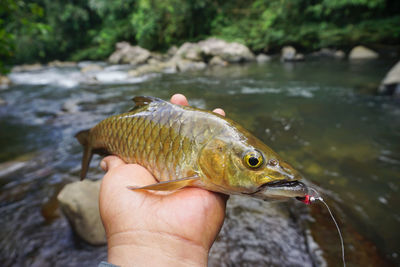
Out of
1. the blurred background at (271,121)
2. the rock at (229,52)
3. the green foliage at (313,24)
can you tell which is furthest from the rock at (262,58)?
the green foliage at (313,24)

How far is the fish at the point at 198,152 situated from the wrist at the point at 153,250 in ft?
0.98

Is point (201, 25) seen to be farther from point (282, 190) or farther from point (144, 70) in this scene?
point (282, 190)

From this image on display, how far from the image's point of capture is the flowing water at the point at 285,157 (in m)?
2.73

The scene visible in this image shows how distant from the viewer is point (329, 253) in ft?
8.37

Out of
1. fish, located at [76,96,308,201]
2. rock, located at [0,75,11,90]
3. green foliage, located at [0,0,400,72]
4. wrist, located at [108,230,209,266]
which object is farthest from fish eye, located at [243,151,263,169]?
green foliage, located at [0,0,400,72]

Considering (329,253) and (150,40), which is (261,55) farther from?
(329,253)

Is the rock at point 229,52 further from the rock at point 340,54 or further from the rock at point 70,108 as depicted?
the rock at point 70,108

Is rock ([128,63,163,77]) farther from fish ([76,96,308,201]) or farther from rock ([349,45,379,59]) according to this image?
rock ([349,45,379,59])

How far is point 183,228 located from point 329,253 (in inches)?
82.2

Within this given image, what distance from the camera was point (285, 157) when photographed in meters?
4.71

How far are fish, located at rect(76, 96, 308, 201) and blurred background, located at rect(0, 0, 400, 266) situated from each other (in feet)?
5.36

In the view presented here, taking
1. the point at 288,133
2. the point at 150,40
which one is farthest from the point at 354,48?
the point at 150,40

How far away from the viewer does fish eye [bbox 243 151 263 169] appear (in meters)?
1.35

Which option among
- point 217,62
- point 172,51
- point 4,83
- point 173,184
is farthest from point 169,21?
point 173,184
